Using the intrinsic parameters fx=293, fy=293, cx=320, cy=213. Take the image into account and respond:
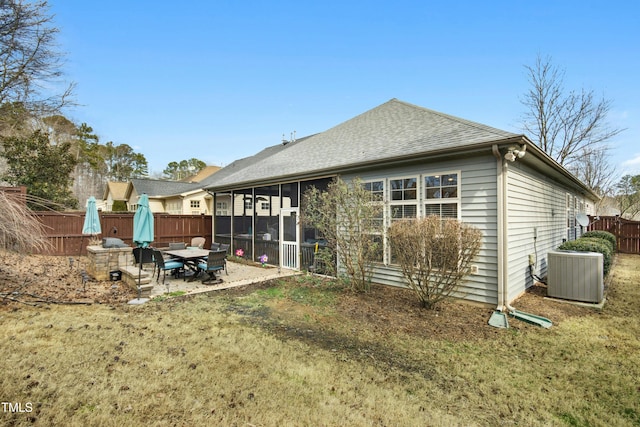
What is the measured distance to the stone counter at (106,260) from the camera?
25.4 feet

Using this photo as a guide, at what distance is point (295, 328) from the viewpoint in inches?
185

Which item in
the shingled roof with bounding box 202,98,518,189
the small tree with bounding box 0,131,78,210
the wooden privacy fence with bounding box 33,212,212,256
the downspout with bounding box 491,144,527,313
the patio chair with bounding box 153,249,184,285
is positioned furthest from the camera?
the small tree with bounding box 0,131,78,210

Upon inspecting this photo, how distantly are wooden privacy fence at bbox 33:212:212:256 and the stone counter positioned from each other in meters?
4.08

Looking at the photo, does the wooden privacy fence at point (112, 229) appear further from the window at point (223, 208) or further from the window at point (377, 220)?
the window at point (377, 220)

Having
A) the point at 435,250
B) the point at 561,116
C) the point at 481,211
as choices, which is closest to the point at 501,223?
the point at 481,211

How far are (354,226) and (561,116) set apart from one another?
2058 centimetres

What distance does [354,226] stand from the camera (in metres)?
6.54

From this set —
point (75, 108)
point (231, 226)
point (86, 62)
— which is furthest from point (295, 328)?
point (75, 108)

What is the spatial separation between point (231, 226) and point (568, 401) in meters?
11.5

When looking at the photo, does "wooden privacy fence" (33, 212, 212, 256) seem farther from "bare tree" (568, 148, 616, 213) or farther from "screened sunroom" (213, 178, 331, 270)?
"bare tree" (568, 148, 616, 213)

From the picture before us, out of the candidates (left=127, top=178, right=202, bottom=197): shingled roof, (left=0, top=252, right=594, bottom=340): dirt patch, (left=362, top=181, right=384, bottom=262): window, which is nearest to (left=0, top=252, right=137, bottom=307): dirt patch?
(left=0, top=252, right=594, bottom=340): dirt patch

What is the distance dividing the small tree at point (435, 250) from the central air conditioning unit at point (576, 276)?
2408 mm

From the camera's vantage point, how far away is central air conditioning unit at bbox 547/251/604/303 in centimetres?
584

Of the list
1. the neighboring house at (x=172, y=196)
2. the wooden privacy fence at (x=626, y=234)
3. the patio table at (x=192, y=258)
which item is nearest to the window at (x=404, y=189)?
the patio table at (x=192, y=258)
